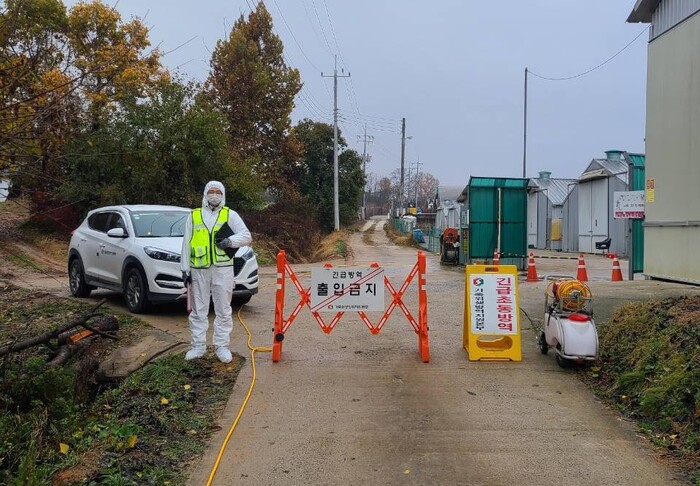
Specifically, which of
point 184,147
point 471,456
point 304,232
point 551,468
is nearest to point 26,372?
point 471,456

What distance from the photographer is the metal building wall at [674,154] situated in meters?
11.0

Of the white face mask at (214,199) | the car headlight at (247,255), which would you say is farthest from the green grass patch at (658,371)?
the car headlight at (247,255)

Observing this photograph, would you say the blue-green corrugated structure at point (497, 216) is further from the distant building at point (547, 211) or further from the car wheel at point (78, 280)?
the distant building at point (547, 211)

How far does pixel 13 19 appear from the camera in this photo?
4496 millimetres

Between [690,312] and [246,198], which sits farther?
[246,198]

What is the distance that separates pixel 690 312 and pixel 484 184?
42.5ft

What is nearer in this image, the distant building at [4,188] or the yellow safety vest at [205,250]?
the distant building at [4,188]

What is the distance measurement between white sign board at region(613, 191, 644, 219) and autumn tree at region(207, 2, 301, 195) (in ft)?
72.0

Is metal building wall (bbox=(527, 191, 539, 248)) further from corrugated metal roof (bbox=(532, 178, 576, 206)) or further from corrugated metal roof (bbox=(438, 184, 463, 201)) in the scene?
corrugated metal roof (bbox=(438, 184, 463, 201))

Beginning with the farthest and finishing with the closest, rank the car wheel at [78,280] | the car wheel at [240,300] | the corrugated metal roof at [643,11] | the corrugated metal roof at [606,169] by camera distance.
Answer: the corrugated metal roof at [606,169] < the corrugated metal roof at [643,11] < the car wheel at [78,280] < the car wheel at [240,300]

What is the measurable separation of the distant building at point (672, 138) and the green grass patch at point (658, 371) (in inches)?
155

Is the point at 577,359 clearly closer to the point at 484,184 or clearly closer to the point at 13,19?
the point at 13,19

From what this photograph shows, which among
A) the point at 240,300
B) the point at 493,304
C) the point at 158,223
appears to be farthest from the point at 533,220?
the point at 493,304

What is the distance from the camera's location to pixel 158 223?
35.4ft
